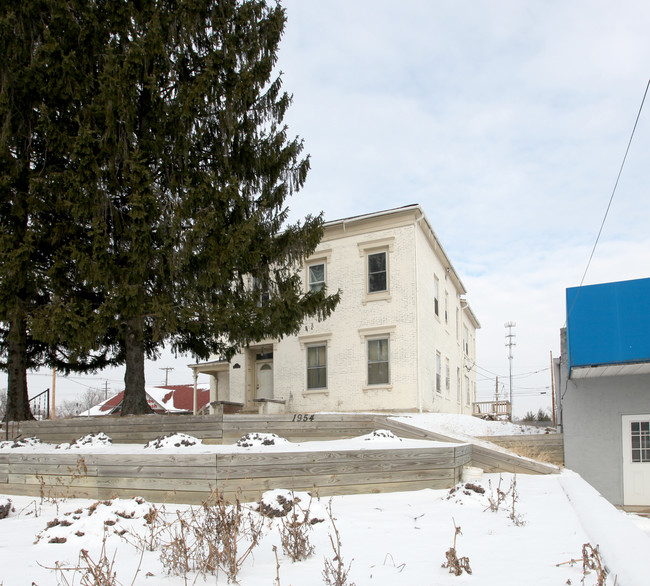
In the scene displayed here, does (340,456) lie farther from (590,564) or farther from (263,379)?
(263,379)

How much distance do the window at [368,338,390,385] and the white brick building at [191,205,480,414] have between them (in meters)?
0.03

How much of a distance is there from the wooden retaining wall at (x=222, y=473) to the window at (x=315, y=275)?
43.0 ft

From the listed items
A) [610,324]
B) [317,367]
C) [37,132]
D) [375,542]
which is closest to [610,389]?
[610,324]

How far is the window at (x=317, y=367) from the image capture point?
2130 cm

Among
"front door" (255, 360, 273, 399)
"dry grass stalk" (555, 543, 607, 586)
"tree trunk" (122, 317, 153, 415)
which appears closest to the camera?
"dry grass stalk" (555, 543, 607, 586)

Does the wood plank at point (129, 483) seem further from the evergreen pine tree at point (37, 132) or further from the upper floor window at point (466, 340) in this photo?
the upper floor window at point (466, 340)

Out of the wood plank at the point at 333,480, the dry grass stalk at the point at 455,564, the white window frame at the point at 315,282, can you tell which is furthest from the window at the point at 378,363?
the dry grass stalk at the point at 455,564

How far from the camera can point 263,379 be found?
23.0 metres

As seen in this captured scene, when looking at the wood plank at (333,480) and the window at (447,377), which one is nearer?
the wood plank at (333,480)

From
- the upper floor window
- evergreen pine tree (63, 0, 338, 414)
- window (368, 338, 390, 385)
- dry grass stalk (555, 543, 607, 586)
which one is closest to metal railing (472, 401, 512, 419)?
the upper floor window

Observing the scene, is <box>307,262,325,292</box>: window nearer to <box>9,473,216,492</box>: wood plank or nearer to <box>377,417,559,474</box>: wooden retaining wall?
<box>377,417,559,474</box>: wooden retaining wall

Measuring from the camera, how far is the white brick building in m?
20.1

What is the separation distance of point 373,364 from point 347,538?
14626 millimetres

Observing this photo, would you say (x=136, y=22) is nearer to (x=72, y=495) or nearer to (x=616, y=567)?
(x=72, y=495)
